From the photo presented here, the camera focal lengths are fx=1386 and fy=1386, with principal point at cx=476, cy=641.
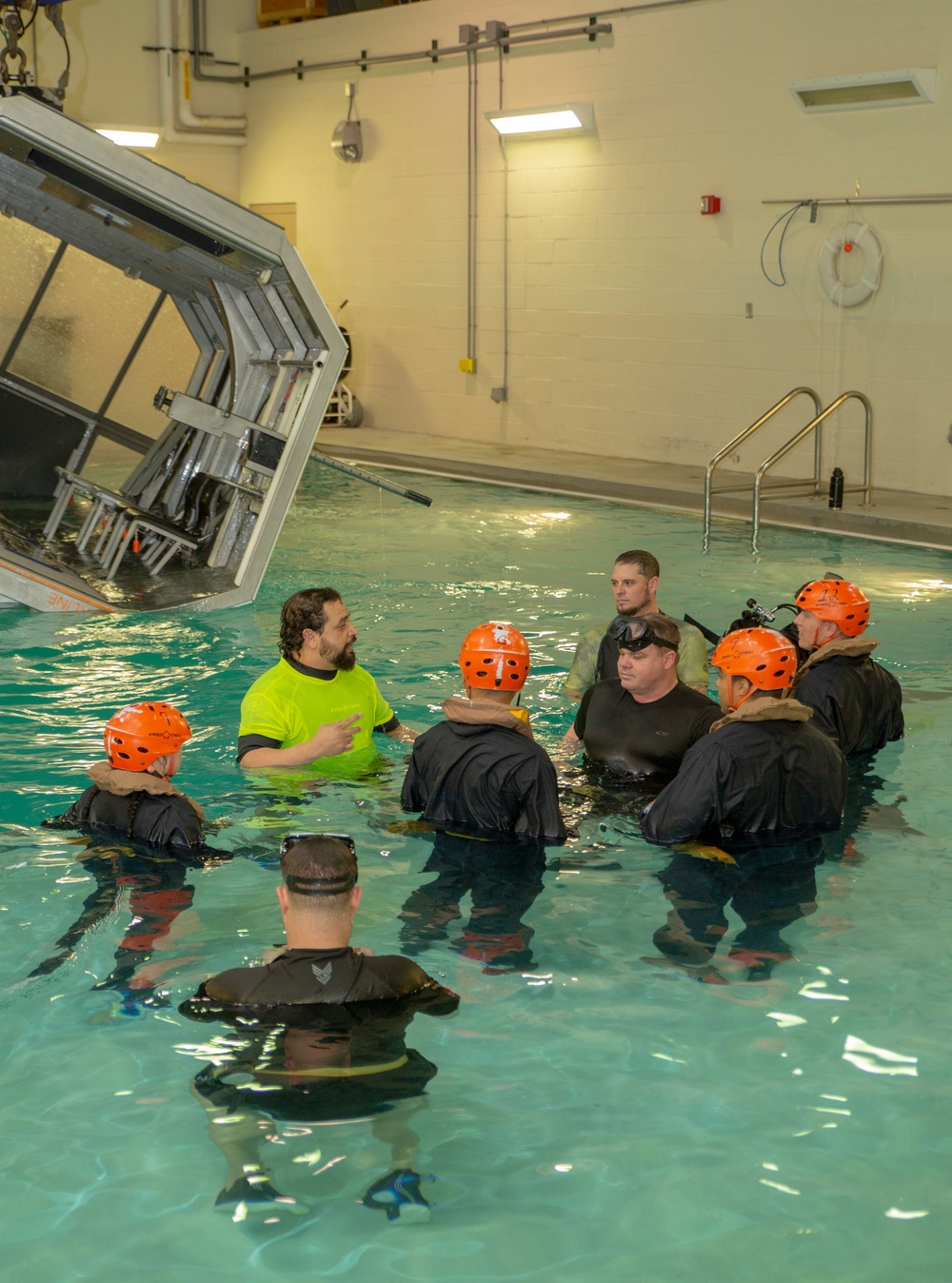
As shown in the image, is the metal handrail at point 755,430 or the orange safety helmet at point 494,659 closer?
the orange safety helmet at point 494,659

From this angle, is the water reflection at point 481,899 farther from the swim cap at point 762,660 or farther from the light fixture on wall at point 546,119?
the light fixture on wall at point 546,119

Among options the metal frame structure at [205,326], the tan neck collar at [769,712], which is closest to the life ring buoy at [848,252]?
the metal frame structure at [205,326]

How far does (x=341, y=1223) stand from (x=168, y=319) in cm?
1824

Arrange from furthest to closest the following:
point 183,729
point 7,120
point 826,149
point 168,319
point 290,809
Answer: point 168,319
point 826,149
point 7,120
point 290,809
point 183,729

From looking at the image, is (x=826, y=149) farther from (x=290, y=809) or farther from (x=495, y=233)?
(x=290, y=809)

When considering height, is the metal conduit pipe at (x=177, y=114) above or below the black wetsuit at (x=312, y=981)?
above

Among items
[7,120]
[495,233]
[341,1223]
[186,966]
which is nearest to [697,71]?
[495,233]

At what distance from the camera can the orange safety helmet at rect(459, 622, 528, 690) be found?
16.5 ft

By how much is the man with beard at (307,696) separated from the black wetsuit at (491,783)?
2.03 ft

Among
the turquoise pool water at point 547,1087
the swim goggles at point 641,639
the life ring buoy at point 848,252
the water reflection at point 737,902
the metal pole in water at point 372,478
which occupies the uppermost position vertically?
the life ring buoy at point 848,252

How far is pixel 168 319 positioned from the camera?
789 inches

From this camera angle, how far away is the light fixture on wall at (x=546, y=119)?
53.9 feet

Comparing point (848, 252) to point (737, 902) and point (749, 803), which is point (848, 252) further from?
point (737, 902)

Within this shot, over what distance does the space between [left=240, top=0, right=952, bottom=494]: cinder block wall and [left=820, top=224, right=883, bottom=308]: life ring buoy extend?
120 millimetres
